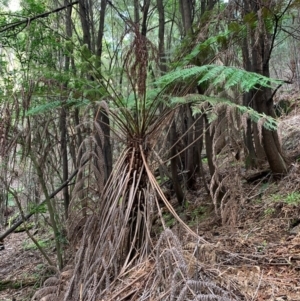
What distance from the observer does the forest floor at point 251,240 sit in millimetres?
1818

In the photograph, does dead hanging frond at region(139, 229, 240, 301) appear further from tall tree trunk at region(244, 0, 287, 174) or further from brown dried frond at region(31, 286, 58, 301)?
tall tree trunk at region(244, 0, 287, 174)

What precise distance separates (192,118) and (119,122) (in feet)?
5.14

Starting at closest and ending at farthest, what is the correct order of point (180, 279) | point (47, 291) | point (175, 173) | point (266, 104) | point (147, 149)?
point (180, 279) < point (47, 291) < point (147, 149) < point (266, 104) < point (175, 173)

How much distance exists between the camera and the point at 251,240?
8.04 feet

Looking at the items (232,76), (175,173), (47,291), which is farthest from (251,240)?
(175,173)

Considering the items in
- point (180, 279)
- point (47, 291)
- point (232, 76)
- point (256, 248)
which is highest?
point (232, 76)

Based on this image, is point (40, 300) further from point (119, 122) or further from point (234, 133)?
point (234, 133)

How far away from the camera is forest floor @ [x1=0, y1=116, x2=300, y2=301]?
5.96 feet

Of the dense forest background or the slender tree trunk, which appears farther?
the slender tree trunk

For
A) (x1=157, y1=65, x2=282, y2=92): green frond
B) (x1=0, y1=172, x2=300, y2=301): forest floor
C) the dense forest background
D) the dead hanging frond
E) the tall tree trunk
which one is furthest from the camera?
the tall tree trunk

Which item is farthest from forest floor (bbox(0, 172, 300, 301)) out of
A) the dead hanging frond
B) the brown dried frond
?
the brown dried frond

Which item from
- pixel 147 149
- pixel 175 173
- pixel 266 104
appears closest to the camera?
pixel 147 149

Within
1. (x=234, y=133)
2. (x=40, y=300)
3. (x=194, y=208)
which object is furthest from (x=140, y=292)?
(x=194, y=208)

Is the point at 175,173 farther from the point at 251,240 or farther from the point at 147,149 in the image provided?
the point at 251,240
